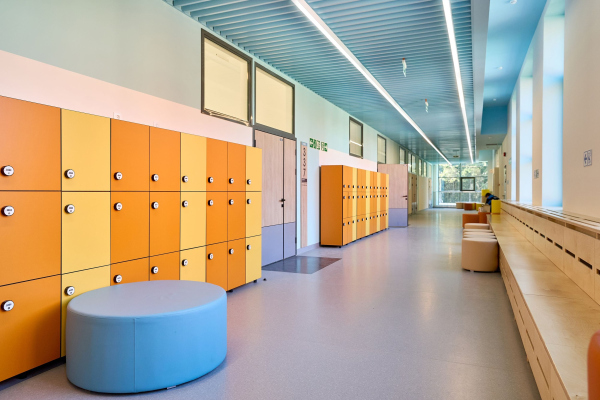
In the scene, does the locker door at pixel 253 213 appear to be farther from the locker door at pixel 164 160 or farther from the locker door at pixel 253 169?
the locker door at pixel 164 160

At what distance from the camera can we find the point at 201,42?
5156mm

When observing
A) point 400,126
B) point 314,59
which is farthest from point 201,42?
point 400,126

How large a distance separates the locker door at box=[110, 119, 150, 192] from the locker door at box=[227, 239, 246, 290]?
1.54 meters

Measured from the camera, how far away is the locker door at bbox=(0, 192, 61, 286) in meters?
2.48

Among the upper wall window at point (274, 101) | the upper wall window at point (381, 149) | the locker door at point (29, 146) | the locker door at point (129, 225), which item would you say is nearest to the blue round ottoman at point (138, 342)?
the locker door at point (129, 225)

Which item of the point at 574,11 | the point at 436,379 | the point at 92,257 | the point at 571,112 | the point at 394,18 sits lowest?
the point at 436,379

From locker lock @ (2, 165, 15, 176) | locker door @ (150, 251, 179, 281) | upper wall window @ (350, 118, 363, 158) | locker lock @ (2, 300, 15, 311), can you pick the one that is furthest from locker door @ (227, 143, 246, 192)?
upper wall window @ (350, 118, 363, 158)

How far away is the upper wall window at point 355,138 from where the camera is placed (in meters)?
11.5

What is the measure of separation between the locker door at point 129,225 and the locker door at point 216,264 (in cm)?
97

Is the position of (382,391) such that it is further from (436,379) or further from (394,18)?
(394,18)

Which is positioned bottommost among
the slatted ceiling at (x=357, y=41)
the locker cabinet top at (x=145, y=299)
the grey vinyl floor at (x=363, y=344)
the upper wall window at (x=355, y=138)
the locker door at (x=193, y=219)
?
the grey vinyl floor at (x=363, y=344)

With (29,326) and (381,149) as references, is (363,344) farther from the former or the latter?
(381,149)

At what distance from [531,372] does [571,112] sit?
290 cm

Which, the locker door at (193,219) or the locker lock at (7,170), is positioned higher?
the locker lock at (7,170)
